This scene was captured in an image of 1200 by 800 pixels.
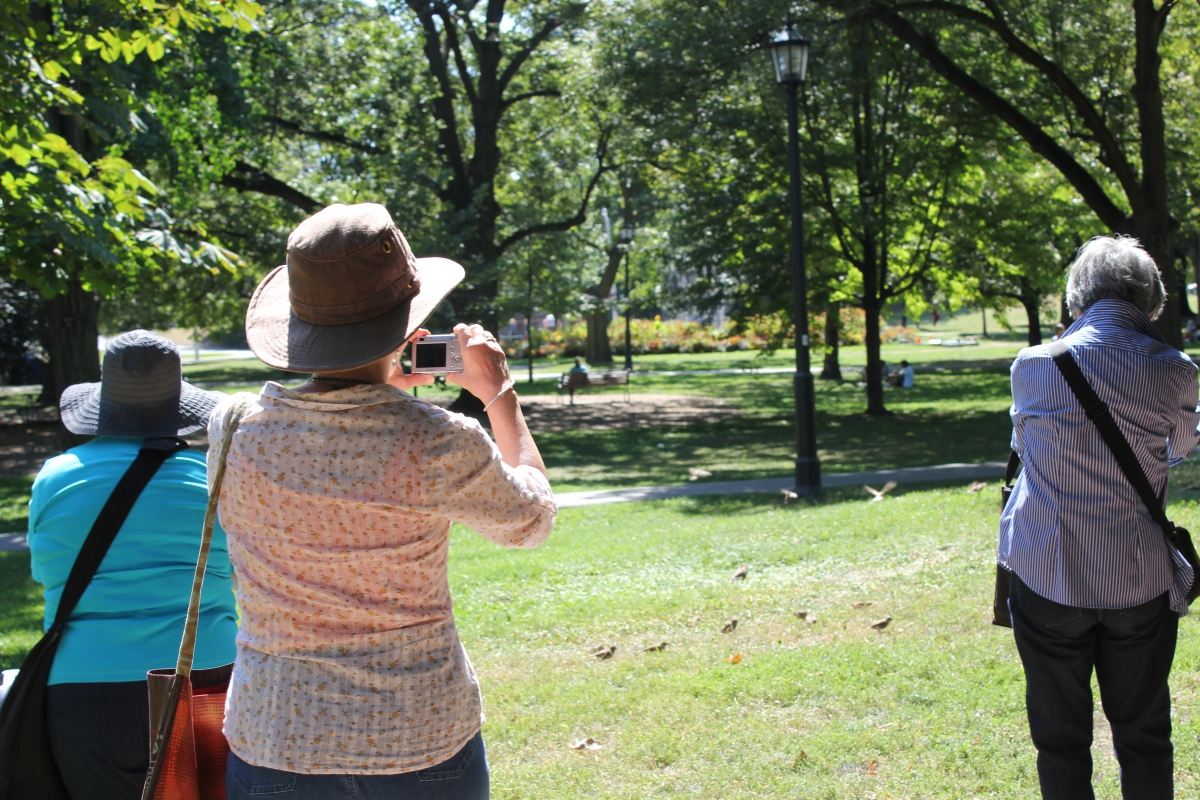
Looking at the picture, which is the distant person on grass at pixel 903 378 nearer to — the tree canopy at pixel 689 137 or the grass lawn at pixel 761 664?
the tree canopy at pixel 689 137

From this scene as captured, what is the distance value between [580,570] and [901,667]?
3.43 metres

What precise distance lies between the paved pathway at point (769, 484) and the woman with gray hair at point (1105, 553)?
900 cm

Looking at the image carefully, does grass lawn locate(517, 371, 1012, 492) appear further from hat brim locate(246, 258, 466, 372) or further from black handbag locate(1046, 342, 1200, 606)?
hat brim locate(246, 258, 466, 372)

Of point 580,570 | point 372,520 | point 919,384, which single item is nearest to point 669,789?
point 372,520

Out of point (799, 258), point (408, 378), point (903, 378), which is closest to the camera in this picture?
point (408, 378)

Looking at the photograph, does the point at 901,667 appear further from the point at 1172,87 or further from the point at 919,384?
the point at 919,384

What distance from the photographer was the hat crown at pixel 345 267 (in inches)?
75.7

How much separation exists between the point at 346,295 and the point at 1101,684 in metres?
2.43

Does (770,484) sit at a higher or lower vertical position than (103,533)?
lower

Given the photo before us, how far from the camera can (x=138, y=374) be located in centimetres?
285

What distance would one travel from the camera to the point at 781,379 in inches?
1417

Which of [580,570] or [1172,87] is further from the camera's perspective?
[1172,87]

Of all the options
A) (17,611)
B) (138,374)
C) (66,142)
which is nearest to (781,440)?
(66,142)

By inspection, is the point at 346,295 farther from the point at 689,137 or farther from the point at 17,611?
the point at 689,137
